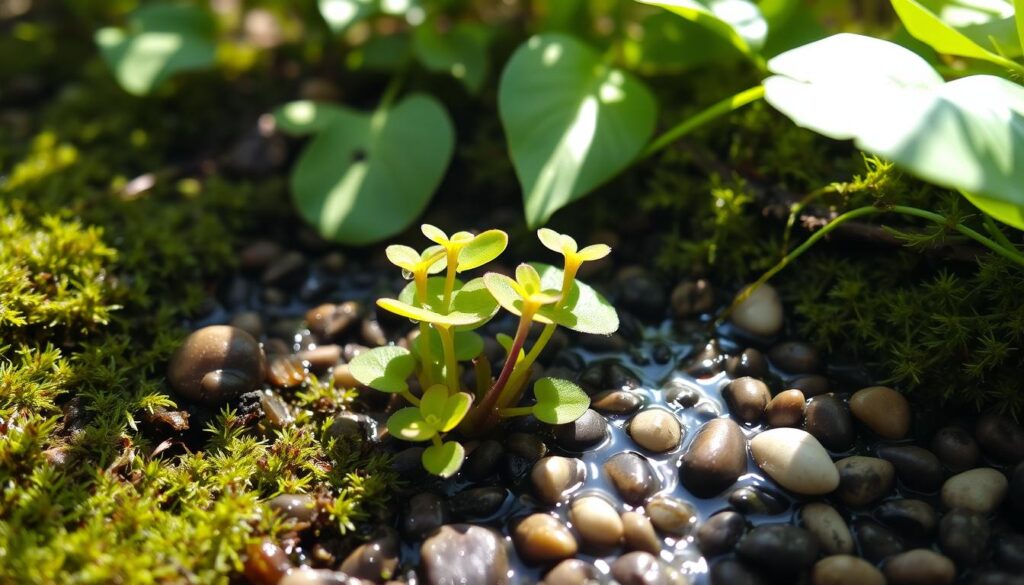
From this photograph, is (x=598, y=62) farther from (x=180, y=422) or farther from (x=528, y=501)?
(x=180, y=422)

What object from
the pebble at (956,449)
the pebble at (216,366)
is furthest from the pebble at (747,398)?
the pebble at (216,366)

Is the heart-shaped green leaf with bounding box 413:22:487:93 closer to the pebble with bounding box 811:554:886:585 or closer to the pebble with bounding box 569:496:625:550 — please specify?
the pebble with bounding box 569:496:625:550

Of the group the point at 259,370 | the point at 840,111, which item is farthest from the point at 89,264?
the point at 840,111

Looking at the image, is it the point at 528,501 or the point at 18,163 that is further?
the point at 18,163

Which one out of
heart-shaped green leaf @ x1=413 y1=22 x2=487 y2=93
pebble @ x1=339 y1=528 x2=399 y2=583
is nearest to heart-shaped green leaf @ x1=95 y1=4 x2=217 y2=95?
heart-shaped green leaf @ x1=413 y1=22 x2=487 y2=93

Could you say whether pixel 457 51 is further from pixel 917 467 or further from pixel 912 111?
pixel 917 467

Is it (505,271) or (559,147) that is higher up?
(559,147)
